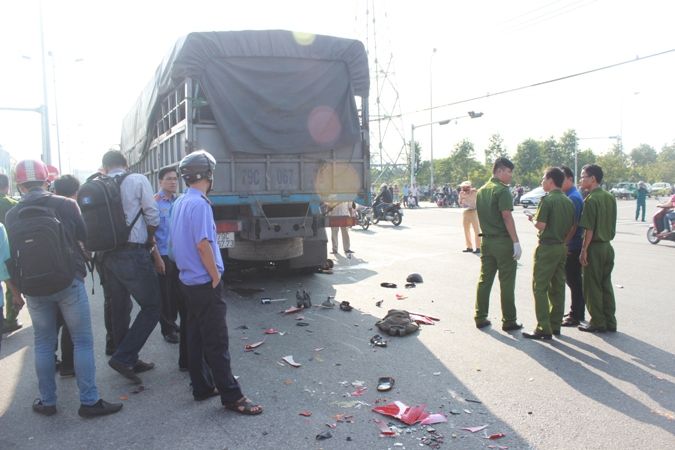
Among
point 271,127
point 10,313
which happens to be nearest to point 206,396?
point 10,313

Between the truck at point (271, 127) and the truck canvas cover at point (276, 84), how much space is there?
0.01m

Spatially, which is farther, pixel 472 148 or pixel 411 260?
pixel 472 148

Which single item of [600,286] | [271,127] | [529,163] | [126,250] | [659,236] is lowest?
[659,236]

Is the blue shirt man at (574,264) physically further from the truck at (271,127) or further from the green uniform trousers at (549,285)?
the truck at (271,127)

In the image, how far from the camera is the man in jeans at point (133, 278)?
4.34 meters

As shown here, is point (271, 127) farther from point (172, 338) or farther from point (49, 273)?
point (49, 273)

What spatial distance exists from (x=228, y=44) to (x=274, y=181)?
210cm

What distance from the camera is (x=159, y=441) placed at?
3346 mm

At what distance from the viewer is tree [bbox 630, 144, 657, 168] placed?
10921 cm

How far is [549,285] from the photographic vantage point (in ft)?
18.0

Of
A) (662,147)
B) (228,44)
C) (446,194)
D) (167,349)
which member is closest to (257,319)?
(167,349)

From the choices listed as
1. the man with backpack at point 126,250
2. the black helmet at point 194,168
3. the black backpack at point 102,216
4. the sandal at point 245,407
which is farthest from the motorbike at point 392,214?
the sandal at point 245,407

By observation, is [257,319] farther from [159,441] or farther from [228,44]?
[228,44]

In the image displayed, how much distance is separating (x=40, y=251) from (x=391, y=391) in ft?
9.29
